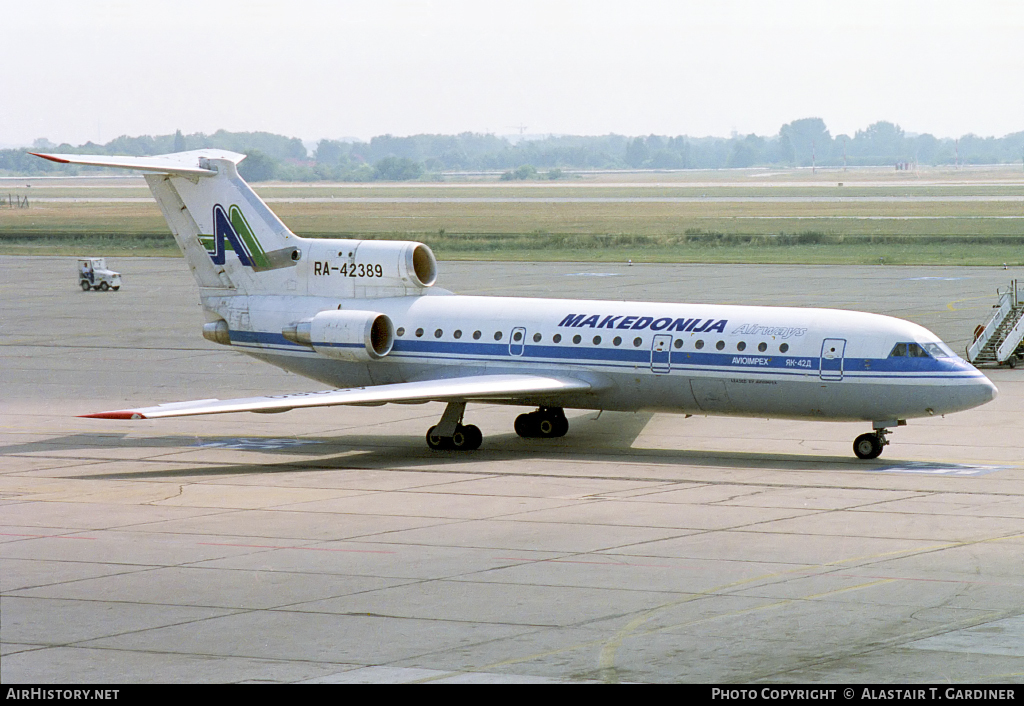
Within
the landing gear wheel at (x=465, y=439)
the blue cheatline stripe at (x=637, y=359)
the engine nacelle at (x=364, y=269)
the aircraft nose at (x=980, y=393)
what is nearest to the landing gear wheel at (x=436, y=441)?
the landing gear wheel at (x=465, y=439)

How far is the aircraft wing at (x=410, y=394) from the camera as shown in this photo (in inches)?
1075

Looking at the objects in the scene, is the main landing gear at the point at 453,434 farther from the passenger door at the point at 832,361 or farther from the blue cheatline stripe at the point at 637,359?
the passenger door at the point at 832,361

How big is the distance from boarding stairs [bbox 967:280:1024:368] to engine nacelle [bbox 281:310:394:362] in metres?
19.1

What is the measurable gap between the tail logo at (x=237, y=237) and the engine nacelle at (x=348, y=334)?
221 centimetres

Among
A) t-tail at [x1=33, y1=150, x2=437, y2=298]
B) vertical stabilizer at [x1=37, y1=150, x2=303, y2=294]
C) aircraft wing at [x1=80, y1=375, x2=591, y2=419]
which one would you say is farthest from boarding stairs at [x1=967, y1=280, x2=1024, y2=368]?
vertical stabilizer at [x1=37, y1=150, x2=303, y2=294]

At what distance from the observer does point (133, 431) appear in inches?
1303

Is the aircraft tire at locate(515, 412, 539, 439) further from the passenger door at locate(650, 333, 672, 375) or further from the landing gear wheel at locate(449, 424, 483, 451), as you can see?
the passenger door at locate(650, 333, 672, 375)

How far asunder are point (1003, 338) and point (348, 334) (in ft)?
73.1

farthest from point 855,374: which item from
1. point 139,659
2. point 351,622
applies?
point 139,659

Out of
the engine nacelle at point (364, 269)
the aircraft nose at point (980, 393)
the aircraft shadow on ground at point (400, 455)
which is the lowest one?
the aircraft shadow on ground at point (400, 455)

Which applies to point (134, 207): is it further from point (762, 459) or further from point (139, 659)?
point (139, 659)

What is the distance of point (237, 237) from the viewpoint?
1318 inches
